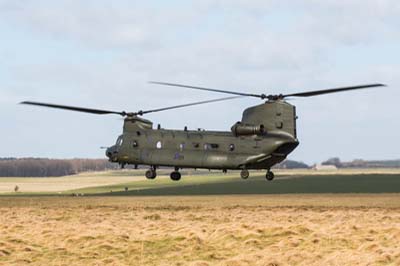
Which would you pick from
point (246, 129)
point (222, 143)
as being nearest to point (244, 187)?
point (222, 143)

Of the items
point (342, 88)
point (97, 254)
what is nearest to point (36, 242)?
point (97, 254)

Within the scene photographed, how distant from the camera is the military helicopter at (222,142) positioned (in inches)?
2090

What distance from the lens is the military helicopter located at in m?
53.1

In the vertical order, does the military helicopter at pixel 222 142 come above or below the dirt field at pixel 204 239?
above

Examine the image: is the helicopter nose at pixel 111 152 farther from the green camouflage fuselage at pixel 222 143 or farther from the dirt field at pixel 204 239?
the dirt field at pixel 204 239

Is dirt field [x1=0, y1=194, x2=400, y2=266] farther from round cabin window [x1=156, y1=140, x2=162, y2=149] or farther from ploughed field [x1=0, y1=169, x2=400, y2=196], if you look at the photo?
ploughed field [x1=0, y1=169, x2=400, y2=196]

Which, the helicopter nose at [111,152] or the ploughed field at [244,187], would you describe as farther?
the ploughed field at [244,187]

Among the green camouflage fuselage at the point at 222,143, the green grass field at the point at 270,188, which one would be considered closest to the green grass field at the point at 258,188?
the green grass field at the point at 270,188

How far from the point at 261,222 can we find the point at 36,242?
10517 mm

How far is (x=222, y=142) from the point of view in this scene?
5428 cm

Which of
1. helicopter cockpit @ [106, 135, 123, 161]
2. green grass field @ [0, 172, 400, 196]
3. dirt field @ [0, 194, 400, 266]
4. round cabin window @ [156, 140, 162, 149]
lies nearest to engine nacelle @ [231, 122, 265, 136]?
round cabin window @ [156, 140, 162, 149]

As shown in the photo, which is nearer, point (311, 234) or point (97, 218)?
point (311, 234)

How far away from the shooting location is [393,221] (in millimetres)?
36781

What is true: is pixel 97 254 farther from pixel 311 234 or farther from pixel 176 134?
pixel 176 134
